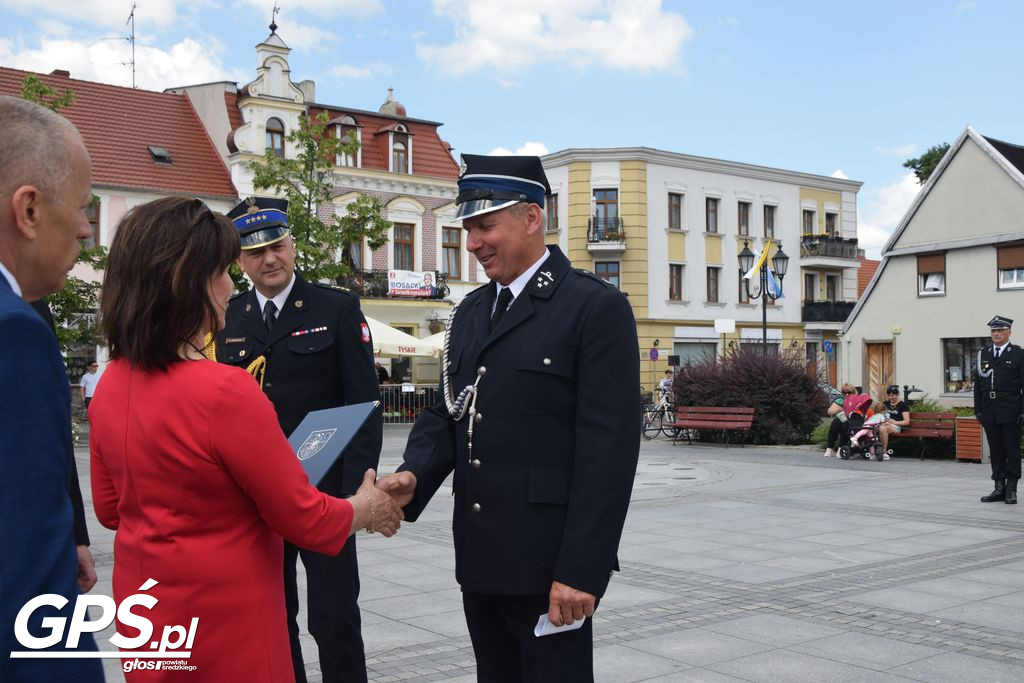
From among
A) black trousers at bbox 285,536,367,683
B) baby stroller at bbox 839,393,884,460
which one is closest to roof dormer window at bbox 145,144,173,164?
baby stroller at bbox 839,393,884,460

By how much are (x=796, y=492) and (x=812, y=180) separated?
39.9 meters

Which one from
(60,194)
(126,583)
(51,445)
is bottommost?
(126,583)

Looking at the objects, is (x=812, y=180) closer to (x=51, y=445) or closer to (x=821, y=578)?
(x=821, y=578)

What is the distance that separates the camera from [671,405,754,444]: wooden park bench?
2206 cm

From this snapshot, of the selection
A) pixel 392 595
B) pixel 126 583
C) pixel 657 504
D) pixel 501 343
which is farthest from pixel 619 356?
pixel 657 504

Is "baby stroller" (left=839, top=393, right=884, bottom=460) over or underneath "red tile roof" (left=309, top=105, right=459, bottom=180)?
underneath

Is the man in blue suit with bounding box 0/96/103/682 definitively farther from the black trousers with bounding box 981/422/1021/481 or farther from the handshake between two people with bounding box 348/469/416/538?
the black trousers with bounding box 981/422/1021/481

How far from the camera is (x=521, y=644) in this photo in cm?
316

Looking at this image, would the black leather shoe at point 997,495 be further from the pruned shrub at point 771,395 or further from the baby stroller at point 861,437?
the pruned shrub at point 771,395

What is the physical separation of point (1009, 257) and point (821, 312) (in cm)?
2124

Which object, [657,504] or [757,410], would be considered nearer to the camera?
[657,504]

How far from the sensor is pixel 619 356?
124 inches

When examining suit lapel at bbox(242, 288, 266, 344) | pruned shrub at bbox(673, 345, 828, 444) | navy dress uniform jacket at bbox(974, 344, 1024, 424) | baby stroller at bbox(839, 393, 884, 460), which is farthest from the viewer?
pruned shrub at bbox(673, 345, 828, 444)

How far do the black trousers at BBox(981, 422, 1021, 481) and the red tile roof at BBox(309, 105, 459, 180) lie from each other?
28979mm
